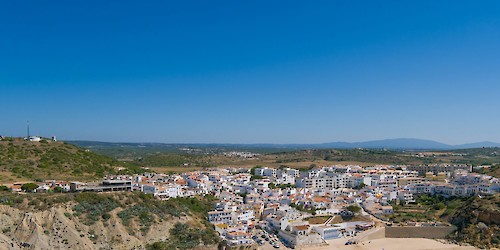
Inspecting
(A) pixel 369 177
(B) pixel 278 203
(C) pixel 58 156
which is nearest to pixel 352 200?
(B) pixel 278 203

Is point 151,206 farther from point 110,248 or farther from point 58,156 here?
point 58,156

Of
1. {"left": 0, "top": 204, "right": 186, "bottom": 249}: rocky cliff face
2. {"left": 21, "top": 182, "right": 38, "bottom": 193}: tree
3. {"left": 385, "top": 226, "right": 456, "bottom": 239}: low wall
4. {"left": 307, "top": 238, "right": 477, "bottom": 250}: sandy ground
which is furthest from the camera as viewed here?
{"left": 385, "top": 226, "right": 456, "bottom": 239}: low wall

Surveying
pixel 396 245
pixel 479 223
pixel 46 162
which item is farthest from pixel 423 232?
pixel 46 162

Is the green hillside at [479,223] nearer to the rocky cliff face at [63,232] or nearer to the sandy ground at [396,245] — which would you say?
the sandy ground at [396,245]

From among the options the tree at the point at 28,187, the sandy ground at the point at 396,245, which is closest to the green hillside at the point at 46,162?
the tree at the point at 28,187

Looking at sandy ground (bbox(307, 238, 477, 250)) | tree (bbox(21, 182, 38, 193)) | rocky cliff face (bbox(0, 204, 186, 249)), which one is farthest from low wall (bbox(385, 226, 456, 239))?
tree (bbox(21, 182, 38, 193))

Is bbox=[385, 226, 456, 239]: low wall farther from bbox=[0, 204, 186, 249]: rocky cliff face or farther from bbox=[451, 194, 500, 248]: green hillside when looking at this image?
bbox=[0, 204, 186, 249]: rocky cliff face
